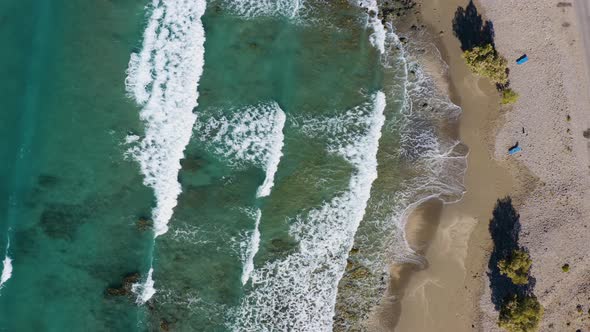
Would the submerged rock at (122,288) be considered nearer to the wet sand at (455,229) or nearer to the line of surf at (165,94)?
the line of surf at (165,94)

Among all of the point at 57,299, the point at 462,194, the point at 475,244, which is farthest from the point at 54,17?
the point at 475,244

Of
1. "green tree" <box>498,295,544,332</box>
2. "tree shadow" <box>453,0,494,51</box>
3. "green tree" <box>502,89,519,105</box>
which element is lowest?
"green tree" <box>498,295,544,332</box>

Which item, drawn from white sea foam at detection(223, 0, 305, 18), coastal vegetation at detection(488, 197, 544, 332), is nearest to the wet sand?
coastal vegetation at detection(488, 197, 544, 332)

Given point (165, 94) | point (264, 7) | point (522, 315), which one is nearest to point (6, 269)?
point (165, 94)

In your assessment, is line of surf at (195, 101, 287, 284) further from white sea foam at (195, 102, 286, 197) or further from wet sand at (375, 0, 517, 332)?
wet sand at (375, 0, 517, 332)

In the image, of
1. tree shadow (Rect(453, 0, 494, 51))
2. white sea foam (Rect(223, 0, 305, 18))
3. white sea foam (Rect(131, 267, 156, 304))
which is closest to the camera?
white sea foam (Rect(131, 267, 156, 304))

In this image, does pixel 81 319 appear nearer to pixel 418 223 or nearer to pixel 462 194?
pixel 418 223
